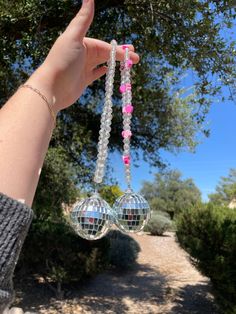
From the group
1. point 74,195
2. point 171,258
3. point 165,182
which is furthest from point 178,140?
point 165,182

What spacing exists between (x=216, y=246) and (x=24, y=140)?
528 cm

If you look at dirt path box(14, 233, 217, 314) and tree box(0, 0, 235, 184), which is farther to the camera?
dirt path box(14, 233, 217, 314)

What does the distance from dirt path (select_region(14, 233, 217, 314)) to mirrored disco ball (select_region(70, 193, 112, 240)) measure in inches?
240

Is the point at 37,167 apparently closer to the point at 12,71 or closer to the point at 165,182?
the point at 12,71

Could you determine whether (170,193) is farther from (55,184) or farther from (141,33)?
(141,33)

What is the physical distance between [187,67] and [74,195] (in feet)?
10.9

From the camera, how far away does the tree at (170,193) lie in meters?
20.4

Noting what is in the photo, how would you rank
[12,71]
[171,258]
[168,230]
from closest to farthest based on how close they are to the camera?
[12,71] → [171,258] → [168,230]

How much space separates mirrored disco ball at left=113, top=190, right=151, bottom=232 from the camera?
1.12 m

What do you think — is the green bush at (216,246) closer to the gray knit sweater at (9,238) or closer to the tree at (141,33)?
the tree at (141,33)

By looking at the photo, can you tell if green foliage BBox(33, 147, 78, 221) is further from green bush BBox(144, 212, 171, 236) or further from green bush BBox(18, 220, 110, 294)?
green bush BBox(144, 212, 171, 236)

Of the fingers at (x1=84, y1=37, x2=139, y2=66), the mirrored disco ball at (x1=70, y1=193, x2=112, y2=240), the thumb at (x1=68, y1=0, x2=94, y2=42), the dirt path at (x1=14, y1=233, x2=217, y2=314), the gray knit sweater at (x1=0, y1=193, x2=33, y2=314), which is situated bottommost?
the dirt path at (x1=14, y1=233, x2=217, y2=314)

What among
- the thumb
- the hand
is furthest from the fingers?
the thumb

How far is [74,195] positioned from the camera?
22.4ft
